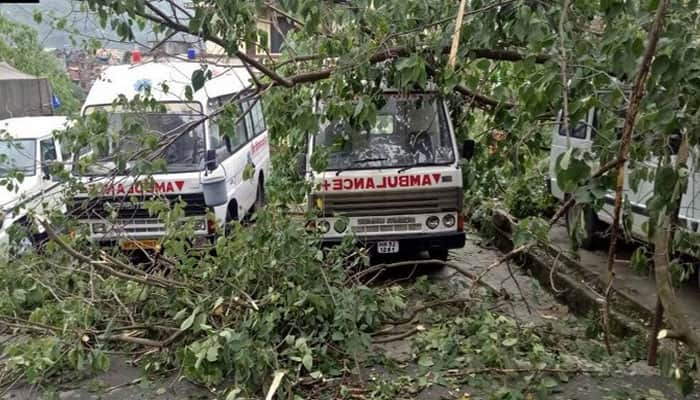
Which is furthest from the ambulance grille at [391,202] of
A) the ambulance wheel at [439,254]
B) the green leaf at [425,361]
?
the green leaf at [425,361]

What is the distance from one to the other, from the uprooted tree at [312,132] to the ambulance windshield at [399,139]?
760 millimetres

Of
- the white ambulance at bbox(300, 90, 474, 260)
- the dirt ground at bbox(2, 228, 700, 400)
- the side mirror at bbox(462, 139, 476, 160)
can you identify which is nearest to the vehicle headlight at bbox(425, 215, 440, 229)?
the white ambulance at bbox(300, 90, 474, 260)

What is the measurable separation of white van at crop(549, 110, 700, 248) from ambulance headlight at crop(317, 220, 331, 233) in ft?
6.97

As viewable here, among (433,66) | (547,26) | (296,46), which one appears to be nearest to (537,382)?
(547,26)

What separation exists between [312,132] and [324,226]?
4.13ft

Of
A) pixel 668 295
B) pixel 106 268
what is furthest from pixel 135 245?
pixel 668 295

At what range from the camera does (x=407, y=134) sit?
726 cm

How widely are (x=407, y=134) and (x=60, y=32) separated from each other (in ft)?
12.0

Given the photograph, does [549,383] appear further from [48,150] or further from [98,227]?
[48,150]

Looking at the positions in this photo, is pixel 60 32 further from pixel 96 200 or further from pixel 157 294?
pixel 157 294

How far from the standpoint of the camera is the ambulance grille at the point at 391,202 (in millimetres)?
6945

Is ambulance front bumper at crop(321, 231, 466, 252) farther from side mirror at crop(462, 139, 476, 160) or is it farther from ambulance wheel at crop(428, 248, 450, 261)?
side mirror at crop(462, 139, 476, 160)

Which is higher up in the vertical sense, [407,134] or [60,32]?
[60,32]

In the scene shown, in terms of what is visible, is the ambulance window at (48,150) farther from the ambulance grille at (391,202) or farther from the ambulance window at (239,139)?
the ambulance grille at (391,202)
